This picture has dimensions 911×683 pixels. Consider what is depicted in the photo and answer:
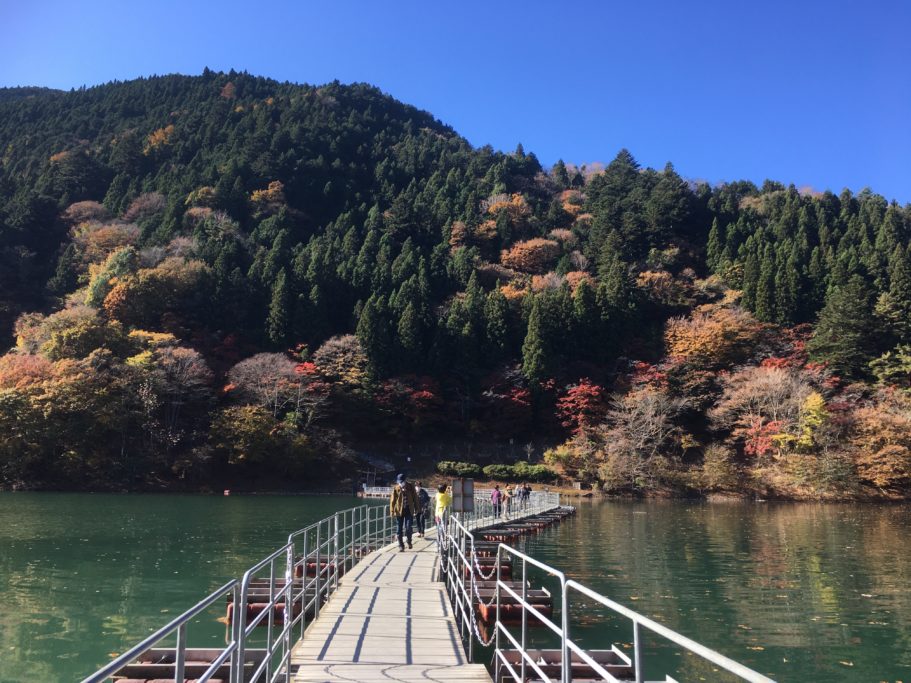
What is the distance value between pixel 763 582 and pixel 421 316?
4409 cm

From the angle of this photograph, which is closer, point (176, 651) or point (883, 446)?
point (176, 651)

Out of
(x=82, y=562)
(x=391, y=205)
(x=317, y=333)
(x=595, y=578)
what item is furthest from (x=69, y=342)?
(x=391, y=205)

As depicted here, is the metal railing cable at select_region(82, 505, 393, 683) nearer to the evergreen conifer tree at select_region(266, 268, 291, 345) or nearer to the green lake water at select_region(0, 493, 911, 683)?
the green lake water at select_region(0, 493, 911, 683)

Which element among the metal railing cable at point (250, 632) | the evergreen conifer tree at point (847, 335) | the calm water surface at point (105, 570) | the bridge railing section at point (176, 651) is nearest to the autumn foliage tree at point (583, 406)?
the evergreen conifer tree at point (847, 335)

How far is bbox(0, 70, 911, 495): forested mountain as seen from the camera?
4094cm

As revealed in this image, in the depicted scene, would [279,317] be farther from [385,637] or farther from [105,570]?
[385,637]

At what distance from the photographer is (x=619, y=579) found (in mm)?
14352

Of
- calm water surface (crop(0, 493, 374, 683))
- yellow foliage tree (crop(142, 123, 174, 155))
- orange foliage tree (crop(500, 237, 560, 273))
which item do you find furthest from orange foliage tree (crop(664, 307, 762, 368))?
yellow foliage tree (crop(142, 123, 174, 155))

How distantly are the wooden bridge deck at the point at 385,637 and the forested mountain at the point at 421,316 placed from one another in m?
34.0

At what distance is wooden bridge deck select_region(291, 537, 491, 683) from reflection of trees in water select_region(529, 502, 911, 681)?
2895 millimetres

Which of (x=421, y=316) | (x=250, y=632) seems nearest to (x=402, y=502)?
(x=250, y=632)

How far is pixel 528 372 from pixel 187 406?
25.7 m

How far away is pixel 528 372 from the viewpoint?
51.8 m

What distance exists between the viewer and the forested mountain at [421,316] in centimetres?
4094
